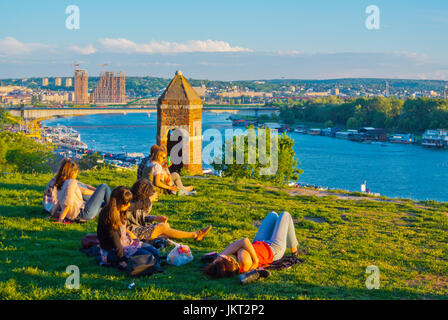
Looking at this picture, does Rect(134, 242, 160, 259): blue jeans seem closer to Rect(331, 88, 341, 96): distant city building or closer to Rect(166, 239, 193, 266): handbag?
Rect(166, 239, 193, 266): handbag

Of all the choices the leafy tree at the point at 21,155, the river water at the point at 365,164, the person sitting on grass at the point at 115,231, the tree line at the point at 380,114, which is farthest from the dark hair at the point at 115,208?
the tree line at the point at 380,114

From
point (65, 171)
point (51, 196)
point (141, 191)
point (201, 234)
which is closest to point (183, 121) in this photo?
point (51, 196)

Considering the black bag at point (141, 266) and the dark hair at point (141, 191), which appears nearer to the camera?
the black bag at point (141, 266)

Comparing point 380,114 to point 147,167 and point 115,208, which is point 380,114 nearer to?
point 147,167

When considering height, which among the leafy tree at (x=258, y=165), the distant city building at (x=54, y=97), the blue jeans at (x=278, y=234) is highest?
the distant city building at (x=54, y=97)

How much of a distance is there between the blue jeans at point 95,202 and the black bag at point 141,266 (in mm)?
1543

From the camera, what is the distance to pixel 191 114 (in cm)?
1074

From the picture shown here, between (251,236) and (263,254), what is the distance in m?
1.26

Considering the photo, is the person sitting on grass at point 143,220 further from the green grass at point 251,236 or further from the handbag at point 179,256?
the handbag at point 179,256

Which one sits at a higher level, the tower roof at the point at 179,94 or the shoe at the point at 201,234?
the tower roof at the point at 179,94

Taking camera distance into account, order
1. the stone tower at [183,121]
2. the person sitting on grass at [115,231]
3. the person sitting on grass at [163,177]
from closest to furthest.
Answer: the person sitting on grass at [115,231]
the person sitting on grass at [163,177]
the stone tower at [183,121]

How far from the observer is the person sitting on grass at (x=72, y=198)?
192 inches

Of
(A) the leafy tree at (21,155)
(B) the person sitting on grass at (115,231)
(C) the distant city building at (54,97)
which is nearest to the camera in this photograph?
(B) the person sitting on grass at (115,231)

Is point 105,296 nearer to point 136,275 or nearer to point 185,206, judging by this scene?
point 136,275
